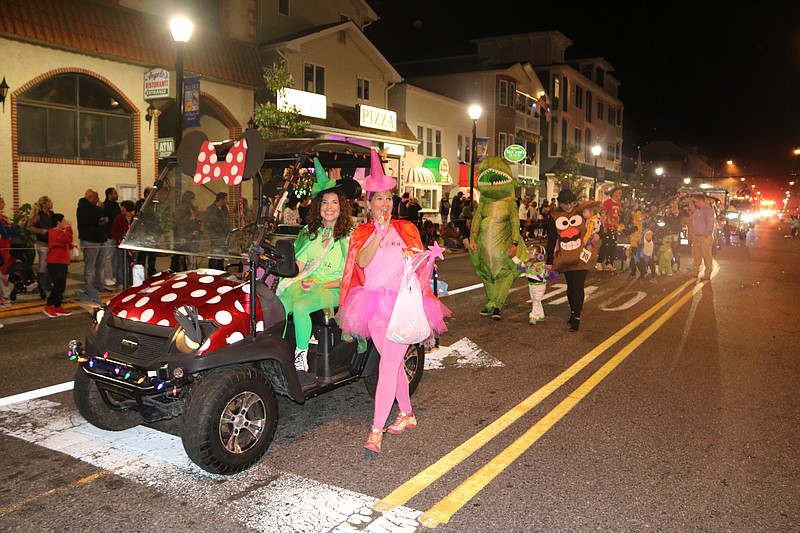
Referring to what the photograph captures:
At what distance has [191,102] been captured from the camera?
13711 mm

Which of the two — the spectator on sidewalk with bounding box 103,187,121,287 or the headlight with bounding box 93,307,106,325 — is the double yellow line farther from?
the spectator on sidewalk with bounding box 103,187,121,287

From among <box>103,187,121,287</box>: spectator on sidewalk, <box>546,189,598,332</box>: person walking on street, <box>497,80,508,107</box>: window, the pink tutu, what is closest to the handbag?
the pink tutu

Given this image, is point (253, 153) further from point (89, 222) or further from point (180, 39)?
point (180, 39)

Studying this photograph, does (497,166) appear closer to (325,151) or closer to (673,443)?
(325,151)

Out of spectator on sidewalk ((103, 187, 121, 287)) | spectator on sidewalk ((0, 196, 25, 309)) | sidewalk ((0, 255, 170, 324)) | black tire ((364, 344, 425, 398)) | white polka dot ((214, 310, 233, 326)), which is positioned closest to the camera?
white polka dot ((214, 310, 233, 326))

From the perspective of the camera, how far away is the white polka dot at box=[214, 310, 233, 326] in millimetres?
4346

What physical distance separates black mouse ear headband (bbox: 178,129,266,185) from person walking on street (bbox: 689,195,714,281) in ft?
44.6

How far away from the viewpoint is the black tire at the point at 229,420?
412 centimetres

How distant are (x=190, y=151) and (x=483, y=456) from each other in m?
3.05

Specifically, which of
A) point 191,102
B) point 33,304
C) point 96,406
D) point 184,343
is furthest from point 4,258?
point 184,343

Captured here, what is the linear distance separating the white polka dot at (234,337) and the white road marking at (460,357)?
317 cm

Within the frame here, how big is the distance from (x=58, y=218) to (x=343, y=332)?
8296mm

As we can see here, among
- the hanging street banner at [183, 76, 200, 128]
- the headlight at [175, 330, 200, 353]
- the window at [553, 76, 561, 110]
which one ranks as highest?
the window at [553, 76, 561, 110]

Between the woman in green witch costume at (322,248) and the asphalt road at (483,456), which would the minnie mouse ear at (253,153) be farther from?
the asphalt road at (483,456)
